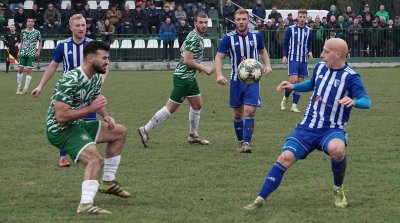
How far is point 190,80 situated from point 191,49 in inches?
21.3

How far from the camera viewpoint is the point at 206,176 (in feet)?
34.7

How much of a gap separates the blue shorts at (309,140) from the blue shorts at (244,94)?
4077 millimetres

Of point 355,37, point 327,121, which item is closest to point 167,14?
point 355,37

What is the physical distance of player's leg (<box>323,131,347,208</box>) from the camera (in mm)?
8516

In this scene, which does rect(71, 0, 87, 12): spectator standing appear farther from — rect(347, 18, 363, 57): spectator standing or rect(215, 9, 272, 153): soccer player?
rect(215, 9, 272, 153): soccer player

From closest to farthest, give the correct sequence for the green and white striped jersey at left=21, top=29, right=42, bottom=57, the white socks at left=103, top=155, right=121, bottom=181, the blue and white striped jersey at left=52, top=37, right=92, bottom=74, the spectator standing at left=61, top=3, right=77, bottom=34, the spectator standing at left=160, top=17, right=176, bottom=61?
the white socks at left=103, top=155, right=121, bottom=181, the blue and white striped jersey at left=52, top=37, right=92, bottom=74, the green and white striped jersey at left=21, top=29, right=42, bottom=57, the spectator standing at left=160, top=17, right=176, bottom=61, the spectator standing at left=61, top=3, right=77, bottom=34

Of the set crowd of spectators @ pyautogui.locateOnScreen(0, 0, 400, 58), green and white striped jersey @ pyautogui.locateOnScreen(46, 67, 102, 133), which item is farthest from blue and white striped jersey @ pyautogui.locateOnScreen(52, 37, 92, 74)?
crowd of spectators @ pyautogui.locateOnScreen(0, 0, 400, 58)

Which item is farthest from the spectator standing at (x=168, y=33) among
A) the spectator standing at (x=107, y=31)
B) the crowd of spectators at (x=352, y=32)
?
the crowd of spectators at (x=352, y=32)

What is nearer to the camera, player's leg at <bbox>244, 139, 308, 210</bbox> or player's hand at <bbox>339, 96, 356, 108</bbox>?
player's hand at <bbox>339, 96, 356, 108</bbox>

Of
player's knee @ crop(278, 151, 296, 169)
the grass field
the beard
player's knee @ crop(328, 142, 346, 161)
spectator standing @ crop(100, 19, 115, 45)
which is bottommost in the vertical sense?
the grass field

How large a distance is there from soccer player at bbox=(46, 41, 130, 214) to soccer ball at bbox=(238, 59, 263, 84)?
3.84 metres

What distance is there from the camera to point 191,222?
805 centimetres

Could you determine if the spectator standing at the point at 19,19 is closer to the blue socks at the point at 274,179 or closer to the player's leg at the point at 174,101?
the player's leg at the point at 174,101

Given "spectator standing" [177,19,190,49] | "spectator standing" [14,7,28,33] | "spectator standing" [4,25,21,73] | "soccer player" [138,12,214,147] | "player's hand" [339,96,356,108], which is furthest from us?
"spectator standing" [14,7,28,33]
